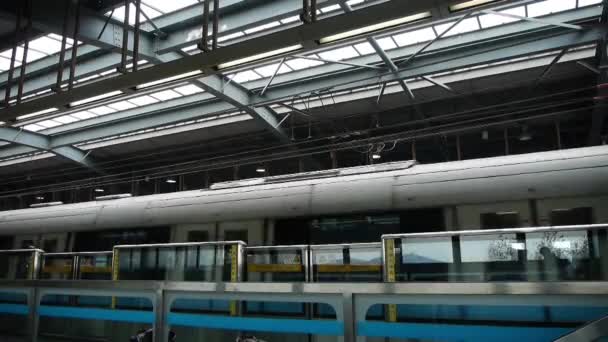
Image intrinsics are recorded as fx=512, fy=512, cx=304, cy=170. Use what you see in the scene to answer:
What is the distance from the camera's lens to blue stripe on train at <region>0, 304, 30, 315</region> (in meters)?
5.61

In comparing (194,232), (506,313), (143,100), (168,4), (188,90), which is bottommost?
(506,313)

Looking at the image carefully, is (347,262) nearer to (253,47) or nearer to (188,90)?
(253,47)

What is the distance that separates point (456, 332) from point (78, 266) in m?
8.16

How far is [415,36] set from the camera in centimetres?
1254

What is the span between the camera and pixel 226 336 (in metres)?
6.21

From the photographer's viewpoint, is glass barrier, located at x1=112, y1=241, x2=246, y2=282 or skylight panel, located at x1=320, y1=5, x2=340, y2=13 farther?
skylight panel, located at x1=320, y1=5, x2=340, y2=13

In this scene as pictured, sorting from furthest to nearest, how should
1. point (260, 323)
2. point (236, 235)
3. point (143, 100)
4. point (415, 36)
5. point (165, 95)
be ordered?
point (143, 100) < point (165, 95) < point (415, 36) < point (236, 235) < point (260, 323)

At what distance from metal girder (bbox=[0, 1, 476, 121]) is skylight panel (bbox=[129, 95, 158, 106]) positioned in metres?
10.9

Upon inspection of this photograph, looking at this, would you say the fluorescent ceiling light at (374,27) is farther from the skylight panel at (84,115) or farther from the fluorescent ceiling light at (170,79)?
the skylight panel at (84,115)

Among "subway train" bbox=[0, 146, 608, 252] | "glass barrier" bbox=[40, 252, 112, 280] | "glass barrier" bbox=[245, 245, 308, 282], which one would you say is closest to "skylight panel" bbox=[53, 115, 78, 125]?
"subway train" bbox=[0, 146, 608, 252]

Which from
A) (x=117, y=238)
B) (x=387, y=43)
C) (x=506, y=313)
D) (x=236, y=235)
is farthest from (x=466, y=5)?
(x=387, y=43)

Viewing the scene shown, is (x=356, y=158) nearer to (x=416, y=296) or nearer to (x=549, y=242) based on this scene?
(x=549, y=242)

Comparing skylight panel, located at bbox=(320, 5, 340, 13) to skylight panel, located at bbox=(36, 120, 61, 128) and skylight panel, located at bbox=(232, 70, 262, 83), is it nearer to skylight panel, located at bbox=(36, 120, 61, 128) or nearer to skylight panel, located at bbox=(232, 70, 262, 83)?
skylight panel, located at bbox=(232, 70, 262, 83)

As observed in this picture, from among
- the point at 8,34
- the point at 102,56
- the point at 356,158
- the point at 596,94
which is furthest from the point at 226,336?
the point at 356,158
